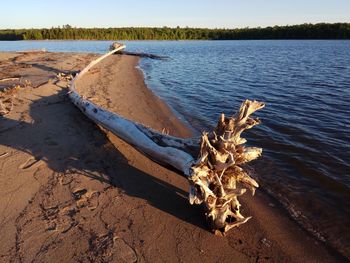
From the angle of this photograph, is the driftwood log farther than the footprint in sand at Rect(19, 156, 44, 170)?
No

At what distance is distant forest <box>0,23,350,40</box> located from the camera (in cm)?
6212

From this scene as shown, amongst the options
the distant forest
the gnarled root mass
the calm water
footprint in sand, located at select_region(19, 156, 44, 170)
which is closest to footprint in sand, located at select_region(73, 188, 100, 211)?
footprint in sand, located at select_region(19, 156, 44, 170)

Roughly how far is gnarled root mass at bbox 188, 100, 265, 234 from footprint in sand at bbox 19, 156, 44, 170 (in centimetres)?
319

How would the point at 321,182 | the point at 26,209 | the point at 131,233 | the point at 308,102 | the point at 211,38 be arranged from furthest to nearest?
the point at 211,38 → the point at 308,102 → the point at 321,182 → the point at 26,209 → the point at 131,233

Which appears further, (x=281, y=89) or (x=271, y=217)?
(x=281, y=89)

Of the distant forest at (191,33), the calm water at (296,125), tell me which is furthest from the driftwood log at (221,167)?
the distant forest at (191,33)

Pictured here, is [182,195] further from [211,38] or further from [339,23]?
[211,38]

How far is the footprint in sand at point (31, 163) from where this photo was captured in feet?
19.7

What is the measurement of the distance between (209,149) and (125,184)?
1803 mm

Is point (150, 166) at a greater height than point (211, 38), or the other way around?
Result: point (150, 166)

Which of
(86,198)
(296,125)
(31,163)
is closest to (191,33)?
(296,125)

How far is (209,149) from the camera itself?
4480 mm

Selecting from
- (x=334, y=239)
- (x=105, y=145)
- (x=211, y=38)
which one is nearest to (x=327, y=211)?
(x=334, y=239)

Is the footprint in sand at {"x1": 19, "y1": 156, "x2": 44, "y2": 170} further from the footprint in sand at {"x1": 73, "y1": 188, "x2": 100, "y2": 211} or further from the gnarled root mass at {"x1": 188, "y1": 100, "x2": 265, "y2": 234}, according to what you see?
the gnarled root mass at {"x1": 188, "y1": 100, "x2": 265, "y2": 234}
